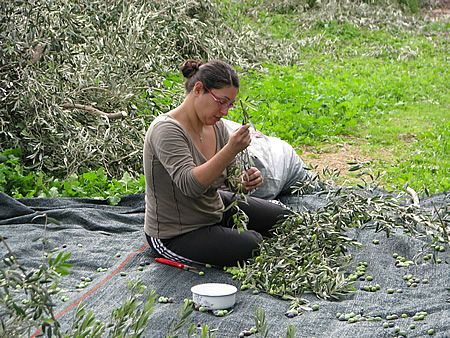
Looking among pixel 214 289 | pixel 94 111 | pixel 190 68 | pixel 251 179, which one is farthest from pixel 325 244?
pixel 94 111

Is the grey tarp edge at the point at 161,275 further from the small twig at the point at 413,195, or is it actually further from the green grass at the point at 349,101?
the green grass at the point at 349,101

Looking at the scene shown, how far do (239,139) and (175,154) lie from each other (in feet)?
1.20

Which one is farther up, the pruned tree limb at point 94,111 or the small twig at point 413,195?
the pruned tree limb at point 94,111

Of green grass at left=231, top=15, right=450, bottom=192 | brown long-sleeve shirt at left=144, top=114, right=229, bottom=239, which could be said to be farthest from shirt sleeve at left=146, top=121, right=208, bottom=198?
green grass at left=231, top=15, right=450, bottom=192

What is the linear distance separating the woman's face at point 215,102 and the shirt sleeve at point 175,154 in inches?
6.0

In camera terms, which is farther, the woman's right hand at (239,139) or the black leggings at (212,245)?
the black leggings at (212,245)

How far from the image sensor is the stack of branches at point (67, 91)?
6.14 metres

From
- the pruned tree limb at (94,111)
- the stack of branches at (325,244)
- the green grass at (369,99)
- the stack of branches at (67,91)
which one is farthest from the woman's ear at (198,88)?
the pruned tree limb at (94,111)

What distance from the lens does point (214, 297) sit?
362 centimetres

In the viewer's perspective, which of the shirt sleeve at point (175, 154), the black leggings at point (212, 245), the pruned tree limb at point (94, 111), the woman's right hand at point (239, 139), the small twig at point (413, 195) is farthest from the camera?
the pruned tree limb at point (94, 111)

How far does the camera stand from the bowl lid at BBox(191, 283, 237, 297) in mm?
3639

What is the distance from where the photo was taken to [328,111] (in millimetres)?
8320

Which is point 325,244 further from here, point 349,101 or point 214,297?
point 349,101

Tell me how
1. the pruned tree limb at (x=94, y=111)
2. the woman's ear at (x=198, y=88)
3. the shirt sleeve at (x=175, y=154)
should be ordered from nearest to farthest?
1. the shirt sleeve at (x=175, y=154)
2. the woman's ear at (x=198, y=88)
3. the pruned tree limb at (x=94, y=111)
